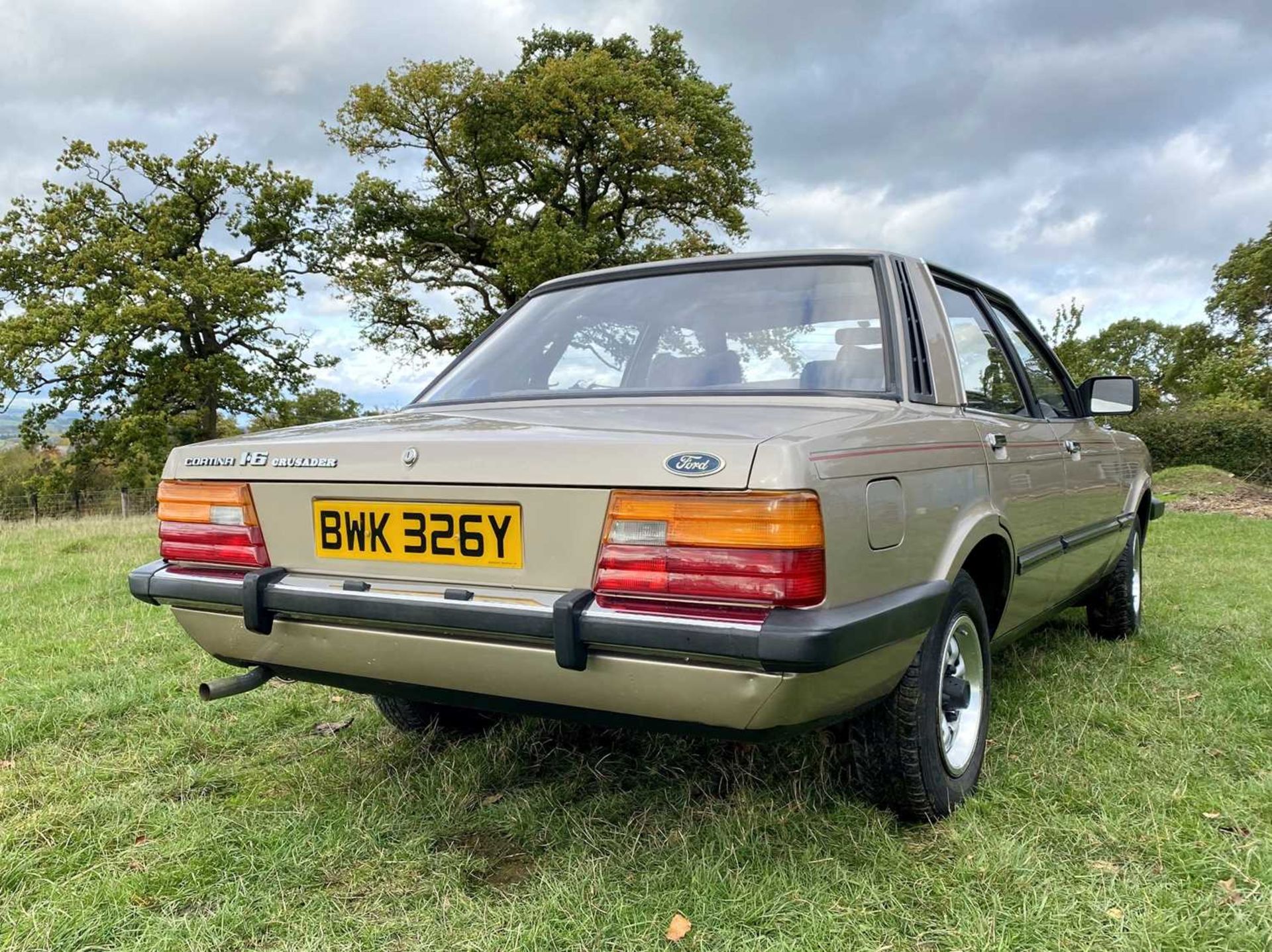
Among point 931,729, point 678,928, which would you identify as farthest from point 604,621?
point 931,729

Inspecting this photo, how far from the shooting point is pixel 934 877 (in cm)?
206

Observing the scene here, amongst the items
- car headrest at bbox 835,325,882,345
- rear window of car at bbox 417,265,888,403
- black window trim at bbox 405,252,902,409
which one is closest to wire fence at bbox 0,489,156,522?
black window trim at bbox 405,252,902,409

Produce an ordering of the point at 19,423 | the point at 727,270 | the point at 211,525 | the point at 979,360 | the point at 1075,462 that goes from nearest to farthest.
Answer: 1. the point at 211,525
2. the point at 727,270
3. the point at 979,360
4. the point at 1075,462
5. the point at 19,423

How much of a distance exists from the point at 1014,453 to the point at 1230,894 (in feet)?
4.25

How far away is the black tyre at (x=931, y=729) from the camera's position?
2150mm

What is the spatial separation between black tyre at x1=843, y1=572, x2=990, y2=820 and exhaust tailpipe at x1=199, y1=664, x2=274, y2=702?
1.57m

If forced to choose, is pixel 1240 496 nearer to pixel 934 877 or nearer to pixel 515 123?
pixel 934 877

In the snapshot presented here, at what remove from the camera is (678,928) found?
6.23ft

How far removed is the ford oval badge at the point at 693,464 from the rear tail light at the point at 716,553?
43 mm

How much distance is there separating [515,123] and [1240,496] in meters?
18.8

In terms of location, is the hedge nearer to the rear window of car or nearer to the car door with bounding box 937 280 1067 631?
the car door with bounding box 937 280 1067 631

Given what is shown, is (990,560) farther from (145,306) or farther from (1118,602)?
(145,306)

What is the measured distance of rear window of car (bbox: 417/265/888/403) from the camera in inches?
96.6

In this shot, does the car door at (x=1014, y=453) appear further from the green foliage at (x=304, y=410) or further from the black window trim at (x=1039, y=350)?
the green foliage at (x=304, y=410)
